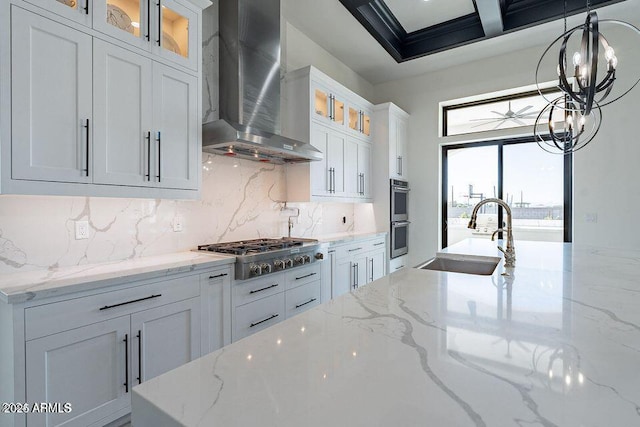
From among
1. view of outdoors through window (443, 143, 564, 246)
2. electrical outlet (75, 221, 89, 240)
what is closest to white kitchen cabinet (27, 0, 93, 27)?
electrical outlet (75, 221, 89, 240)

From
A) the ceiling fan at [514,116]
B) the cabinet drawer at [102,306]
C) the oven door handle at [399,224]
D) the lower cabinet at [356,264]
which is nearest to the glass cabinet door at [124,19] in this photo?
the cabinet drawer at [102,306]

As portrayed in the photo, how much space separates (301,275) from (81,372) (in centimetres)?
167

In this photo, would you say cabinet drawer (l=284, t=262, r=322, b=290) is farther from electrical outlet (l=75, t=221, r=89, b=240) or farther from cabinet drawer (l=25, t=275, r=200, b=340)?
electrical outlet (l=75, t=221, r=89, b=240)

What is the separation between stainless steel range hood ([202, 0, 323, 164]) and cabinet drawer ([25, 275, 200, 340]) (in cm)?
111

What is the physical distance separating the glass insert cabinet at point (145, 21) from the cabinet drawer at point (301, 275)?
1.77 m

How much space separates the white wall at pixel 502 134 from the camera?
145 inches

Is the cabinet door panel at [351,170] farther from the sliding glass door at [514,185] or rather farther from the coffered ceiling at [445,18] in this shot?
the sliding glass door at [514,185]

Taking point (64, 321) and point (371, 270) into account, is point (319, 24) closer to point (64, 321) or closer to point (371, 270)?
point (371, 270)

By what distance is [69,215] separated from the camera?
1.97m

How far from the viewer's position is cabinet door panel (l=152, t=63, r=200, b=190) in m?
2.11

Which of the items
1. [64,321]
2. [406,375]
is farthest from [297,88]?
[406,375]

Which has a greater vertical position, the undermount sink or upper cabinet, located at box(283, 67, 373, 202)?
upper cabinet, located at box(283, 67, 373, 202)

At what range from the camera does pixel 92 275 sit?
1.71 m

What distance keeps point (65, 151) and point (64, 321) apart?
85 centimetres
